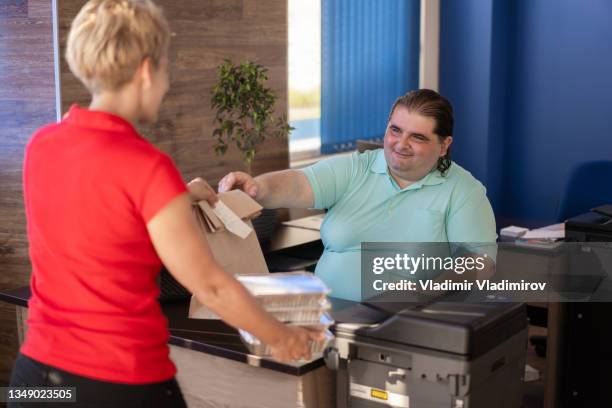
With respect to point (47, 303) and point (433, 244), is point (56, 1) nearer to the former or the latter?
point (433, 244)

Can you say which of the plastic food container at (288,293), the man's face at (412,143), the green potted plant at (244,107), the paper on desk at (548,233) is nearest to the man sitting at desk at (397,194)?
the man's face at (412,143)

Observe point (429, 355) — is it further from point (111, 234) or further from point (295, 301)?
point (111, 234)

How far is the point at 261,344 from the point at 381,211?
81cm

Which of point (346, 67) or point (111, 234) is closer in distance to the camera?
point (111, 234)

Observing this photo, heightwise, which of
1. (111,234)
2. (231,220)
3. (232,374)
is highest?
(111,234)

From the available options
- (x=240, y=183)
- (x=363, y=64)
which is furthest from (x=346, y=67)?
(x=240, y=183)

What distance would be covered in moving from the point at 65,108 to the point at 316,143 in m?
1.96

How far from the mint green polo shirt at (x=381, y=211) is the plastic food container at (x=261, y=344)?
2.09ft

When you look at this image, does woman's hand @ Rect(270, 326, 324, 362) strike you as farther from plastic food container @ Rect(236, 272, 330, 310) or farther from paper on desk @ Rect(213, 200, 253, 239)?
paper on desk @ Rect(213, 200, 253, 239)

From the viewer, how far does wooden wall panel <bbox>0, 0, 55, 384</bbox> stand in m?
3.13

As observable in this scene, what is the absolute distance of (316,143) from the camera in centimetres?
485

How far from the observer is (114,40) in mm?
1344

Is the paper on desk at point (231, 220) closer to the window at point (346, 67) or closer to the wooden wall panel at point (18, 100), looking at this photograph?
the wooden wall panel at point (18, 100)

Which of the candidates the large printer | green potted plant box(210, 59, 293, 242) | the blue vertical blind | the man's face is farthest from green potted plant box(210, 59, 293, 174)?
the large printer
